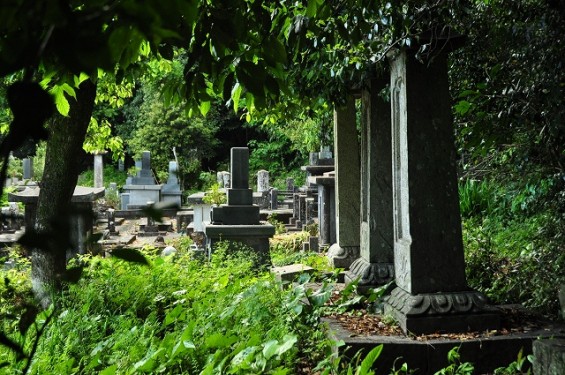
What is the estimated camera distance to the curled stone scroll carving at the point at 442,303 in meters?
4.54

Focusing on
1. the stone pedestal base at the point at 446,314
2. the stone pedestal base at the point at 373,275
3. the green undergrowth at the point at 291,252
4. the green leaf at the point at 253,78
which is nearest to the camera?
the green leaf at the point at 253,78

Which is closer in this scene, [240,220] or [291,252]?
[240,220]

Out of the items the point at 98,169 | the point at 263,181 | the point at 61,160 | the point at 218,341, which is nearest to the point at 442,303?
the point at 218,341

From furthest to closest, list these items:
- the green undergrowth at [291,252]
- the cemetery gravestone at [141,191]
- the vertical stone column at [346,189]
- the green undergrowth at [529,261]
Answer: the cemetery gravestone at [141,191], the green undergrowth at [291,252], the vertical stone column at [346,189], the green undergrowth at [529,261]

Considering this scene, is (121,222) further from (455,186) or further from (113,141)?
(455,186)

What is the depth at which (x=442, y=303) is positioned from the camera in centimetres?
457

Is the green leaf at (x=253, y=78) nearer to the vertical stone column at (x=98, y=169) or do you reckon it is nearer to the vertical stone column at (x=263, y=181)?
the vertical stone column at (x=263, y=181)

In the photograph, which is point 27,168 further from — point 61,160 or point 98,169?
point 61,160

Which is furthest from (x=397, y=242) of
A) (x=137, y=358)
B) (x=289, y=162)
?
(x=289, y=162)

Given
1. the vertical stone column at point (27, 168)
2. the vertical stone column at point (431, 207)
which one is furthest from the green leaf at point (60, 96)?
the vertical stone column at point (27, 168)

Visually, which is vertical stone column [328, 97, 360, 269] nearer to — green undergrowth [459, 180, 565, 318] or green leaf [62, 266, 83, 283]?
green undergrowth [459, 180, 565, 318]

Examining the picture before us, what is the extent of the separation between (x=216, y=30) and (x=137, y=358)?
2562 millimetres

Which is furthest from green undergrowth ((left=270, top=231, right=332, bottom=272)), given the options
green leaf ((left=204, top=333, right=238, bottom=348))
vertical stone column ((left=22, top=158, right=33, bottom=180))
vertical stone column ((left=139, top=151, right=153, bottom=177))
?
vertical stone column ((left=22, top=158, right=33, bottom=180))

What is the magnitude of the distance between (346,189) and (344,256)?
827 millimetres
